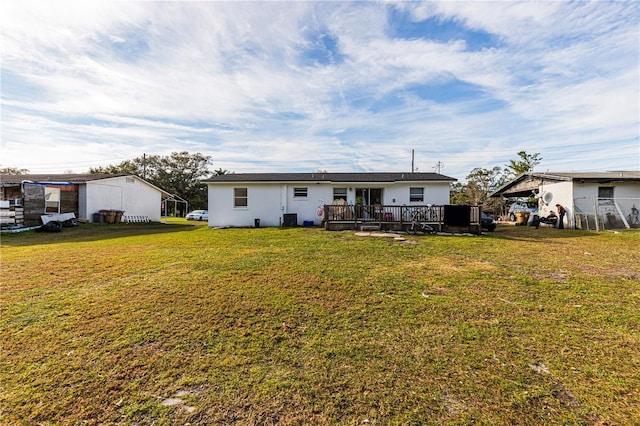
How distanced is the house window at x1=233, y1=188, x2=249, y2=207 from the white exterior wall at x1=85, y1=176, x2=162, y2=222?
33.5 ft

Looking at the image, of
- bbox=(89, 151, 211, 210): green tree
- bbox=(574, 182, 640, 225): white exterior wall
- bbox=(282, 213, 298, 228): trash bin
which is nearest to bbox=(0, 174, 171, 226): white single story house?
bbox=(282, 213, 298, 228): trash bin

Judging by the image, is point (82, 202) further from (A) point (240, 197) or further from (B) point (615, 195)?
(B) point (615, 195)

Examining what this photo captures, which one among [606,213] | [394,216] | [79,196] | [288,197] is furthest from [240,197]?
[606,213]

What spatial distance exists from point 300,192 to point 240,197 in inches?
138

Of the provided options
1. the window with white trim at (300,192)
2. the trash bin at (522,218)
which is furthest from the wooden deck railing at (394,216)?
the trash bin at (522,218)

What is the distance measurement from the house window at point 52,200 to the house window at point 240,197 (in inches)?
441

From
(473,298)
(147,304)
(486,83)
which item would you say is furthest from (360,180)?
(147,304)

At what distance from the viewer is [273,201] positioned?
15.9 metres

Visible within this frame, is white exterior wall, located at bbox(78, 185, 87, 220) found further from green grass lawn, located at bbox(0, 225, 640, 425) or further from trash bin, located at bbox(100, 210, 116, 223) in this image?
green grass lawn, located at bbox(0, 225, 640, 425)

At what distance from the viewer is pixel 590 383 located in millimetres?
2236

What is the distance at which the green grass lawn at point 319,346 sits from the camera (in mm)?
1987

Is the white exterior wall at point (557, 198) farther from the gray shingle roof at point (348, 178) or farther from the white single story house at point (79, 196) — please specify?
the white single story house at point (79, 196)

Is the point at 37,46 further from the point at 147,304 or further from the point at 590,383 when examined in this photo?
the point at 590,383

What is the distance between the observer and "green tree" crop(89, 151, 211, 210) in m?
40.1
